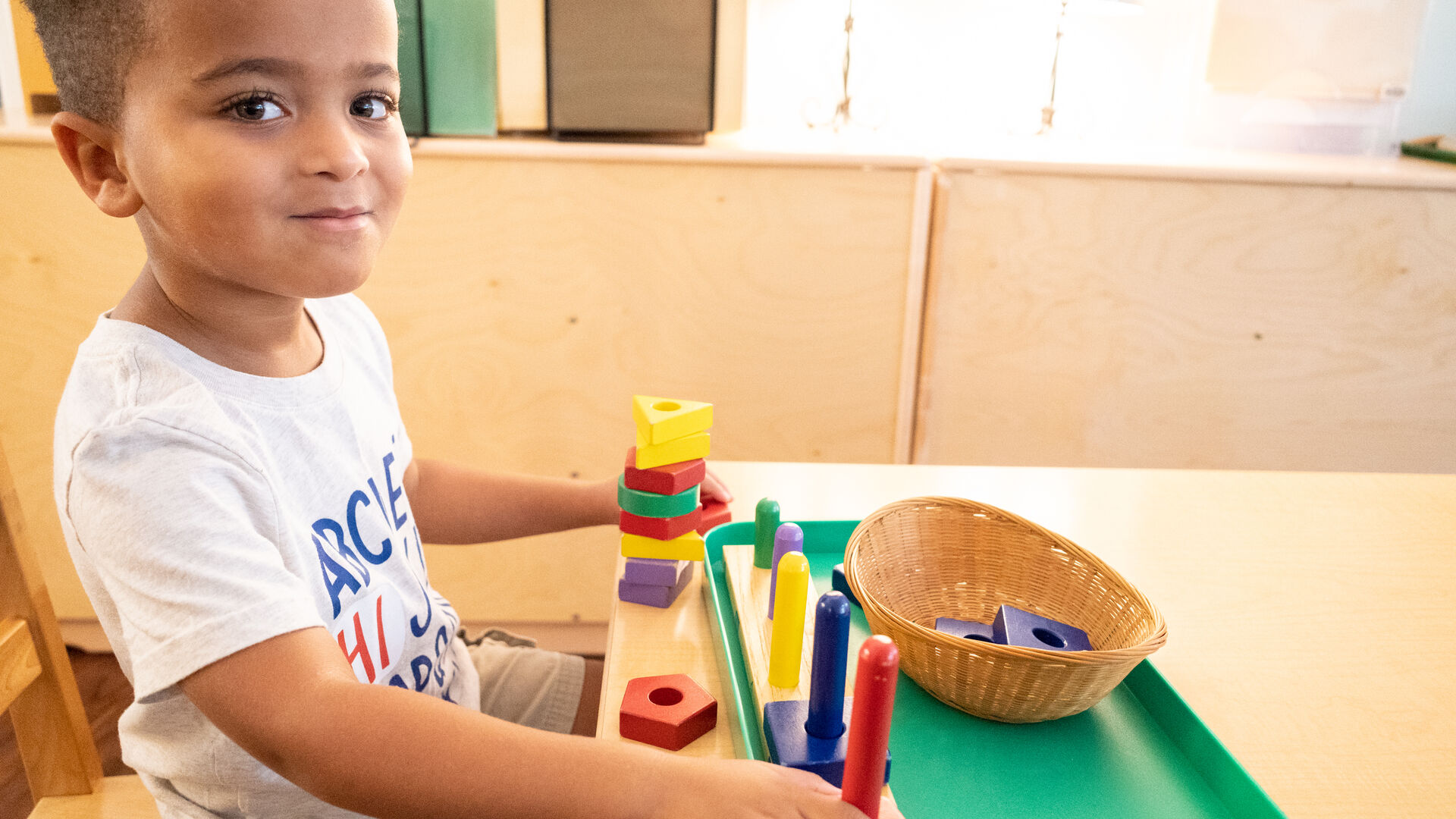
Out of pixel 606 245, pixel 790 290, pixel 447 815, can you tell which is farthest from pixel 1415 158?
pixel 447 815

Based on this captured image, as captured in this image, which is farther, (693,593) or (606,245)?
(606,245)

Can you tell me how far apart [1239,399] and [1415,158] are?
517 millimetres

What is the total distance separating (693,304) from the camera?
150cm

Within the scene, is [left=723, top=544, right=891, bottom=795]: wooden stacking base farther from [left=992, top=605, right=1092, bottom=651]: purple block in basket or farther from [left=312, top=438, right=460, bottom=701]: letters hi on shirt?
[left=312, top=438, right=460, bottom=701]: letters hi on shirt

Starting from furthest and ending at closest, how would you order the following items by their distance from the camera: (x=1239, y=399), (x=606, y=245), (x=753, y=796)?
(x=1239, y=399)
(x=606, y=245)
(x=753, y=796)

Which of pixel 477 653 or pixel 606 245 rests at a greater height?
pixel 606 245

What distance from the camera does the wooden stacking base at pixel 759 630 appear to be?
55cm

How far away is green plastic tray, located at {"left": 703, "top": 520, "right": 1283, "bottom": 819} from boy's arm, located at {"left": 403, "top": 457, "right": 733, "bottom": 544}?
1.00 feet

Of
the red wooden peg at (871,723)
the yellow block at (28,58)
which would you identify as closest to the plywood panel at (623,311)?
the yellow block at (28,58)

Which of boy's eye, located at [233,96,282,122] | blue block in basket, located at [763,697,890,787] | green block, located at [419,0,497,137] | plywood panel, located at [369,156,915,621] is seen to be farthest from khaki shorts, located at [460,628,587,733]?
green block, located at [419,0,497,137]

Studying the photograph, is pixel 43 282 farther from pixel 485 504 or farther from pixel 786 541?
pixel 786 541

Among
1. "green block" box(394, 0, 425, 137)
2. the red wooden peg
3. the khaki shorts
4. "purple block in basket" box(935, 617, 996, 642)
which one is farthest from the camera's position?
"green block" box(394, 0, 425, 137)

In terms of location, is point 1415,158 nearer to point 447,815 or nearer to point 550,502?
point 550,502

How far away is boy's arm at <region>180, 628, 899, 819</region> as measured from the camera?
48 centimetres
